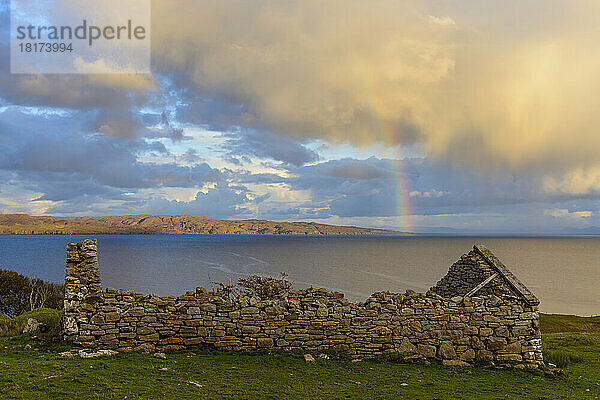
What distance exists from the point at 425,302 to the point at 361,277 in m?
76.2

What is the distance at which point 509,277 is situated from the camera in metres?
14.0

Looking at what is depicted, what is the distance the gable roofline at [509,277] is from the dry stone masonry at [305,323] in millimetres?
52

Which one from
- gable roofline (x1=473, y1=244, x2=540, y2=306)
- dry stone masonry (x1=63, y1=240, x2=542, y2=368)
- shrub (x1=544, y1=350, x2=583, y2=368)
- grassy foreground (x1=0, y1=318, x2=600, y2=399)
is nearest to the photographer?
grassy foreground (x1=0, y1=318, x2=600, y2=399)

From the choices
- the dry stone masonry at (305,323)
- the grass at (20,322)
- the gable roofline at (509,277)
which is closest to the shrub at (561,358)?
the dry stone masonry at (305,323)

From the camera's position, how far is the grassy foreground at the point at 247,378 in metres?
8.34

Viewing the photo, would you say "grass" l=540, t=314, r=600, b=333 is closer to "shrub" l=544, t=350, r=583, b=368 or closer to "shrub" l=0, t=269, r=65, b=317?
"shrub" l=544, t=350, r=583, b=368

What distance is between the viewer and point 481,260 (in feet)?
50.8

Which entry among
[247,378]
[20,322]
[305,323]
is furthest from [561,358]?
[20,322]

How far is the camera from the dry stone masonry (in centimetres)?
1132

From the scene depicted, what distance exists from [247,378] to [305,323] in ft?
8.82

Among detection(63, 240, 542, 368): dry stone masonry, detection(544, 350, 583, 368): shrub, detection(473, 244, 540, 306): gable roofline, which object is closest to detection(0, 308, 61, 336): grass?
detection(63, 240, 542, 368): dry stone masonry

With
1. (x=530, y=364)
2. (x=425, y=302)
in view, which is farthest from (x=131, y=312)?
(x=530, y=364)

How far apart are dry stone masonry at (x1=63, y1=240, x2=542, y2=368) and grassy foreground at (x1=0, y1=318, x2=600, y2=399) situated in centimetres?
51

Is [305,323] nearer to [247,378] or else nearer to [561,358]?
[247,378]
